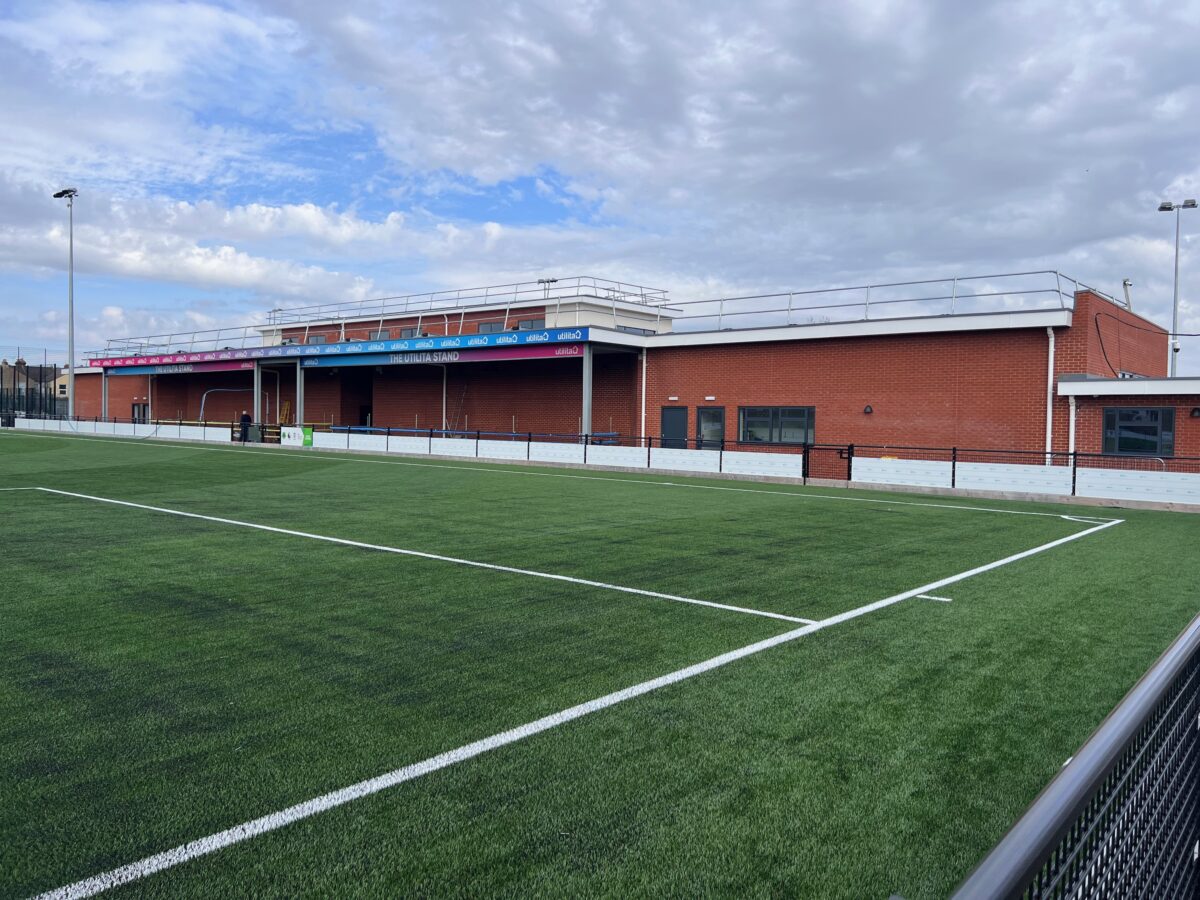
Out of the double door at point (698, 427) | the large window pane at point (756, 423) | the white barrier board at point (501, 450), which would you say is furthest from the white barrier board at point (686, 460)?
the white barrier board at point (501, 450)

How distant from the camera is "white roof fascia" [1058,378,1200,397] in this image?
21641mm

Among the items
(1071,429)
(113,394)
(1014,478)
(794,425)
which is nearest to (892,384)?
(794,425)

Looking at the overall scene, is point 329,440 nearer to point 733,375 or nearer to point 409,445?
point 409,445

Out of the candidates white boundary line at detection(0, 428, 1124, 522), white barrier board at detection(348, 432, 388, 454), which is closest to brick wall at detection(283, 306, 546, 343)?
white barrier board at detection(348, 432, 388, 454)

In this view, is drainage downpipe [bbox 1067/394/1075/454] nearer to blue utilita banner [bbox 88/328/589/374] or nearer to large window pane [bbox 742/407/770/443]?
A: large window pane [bbox 742/407/770/443]

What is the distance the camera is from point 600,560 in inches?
409

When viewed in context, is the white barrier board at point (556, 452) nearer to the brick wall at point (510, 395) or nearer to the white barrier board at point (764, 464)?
the brick wall at point (510, 395)

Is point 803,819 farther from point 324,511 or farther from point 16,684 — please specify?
point 324,511

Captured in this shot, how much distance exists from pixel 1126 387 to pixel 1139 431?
1.19 metres

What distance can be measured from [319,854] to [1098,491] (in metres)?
21.0

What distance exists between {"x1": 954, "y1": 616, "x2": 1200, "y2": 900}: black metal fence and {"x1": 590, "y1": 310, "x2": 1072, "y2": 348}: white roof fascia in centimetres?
2297

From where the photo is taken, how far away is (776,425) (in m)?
29.7

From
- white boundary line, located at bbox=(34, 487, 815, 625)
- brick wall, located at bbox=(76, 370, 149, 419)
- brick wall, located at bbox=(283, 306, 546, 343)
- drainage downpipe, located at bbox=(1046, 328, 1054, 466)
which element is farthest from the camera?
brick wall, located at bbox=(76, 370, 149, 419)

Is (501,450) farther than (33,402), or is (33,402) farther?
(33,402)
